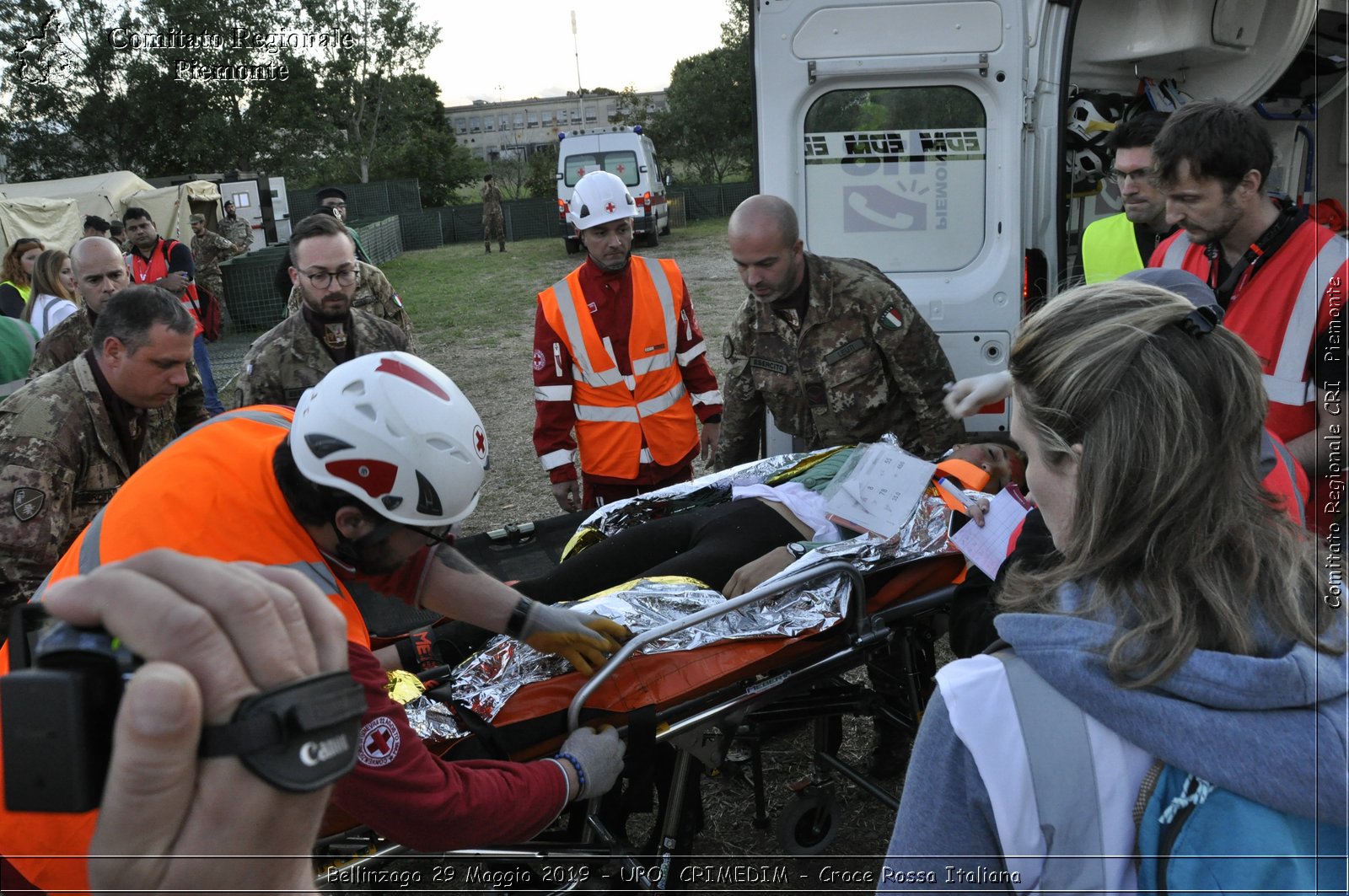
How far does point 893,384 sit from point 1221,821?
3.28 metres

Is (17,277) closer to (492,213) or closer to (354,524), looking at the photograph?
(354,524)

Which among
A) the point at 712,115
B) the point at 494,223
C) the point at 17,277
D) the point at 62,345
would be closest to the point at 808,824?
the point at 62,345

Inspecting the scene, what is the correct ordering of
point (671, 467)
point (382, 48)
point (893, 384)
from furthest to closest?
1. point (382, 48)
2. point (671, 467)
3. point (893, 384)

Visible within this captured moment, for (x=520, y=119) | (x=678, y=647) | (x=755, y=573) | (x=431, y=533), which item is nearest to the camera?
(x=431, y=533)

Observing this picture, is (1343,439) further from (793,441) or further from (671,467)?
(671,467)

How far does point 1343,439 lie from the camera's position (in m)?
2.62

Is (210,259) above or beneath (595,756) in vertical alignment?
above

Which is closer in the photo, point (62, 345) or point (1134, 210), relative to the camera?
point (1134, 210)

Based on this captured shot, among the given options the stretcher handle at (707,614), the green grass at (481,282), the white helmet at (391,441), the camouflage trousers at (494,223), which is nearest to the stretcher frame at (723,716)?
the stretcher handle at (707,614)

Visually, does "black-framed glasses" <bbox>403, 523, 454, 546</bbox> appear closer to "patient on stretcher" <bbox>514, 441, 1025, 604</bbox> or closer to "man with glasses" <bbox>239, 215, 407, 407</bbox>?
"patient on stretcher" <bbox>514, 441, 1025, 604</bbox>

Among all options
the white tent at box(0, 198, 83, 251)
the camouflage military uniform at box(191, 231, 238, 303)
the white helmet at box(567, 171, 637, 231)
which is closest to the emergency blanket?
the white helmet at box(567, 171, 637, 231)

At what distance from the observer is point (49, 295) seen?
Result: 240 inches

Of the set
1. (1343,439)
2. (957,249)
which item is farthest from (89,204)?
(1343,439)

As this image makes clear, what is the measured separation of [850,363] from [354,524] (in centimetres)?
262
